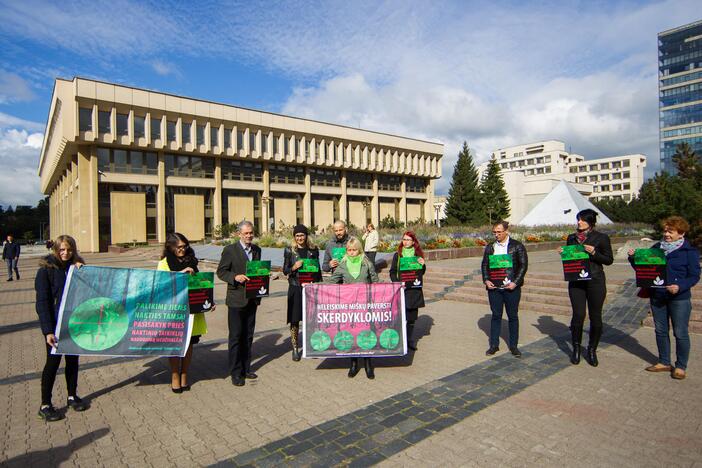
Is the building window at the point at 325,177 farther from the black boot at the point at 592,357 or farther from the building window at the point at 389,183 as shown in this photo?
the black boot at the point at 592,357

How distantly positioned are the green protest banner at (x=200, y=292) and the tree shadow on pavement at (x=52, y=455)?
1.61 metres

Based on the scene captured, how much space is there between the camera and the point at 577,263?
561 centimetres

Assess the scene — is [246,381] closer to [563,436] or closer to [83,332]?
[83,332]

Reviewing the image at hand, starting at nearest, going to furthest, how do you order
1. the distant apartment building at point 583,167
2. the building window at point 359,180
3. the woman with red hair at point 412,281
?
the woman with red hair at point 412,281, the building window at point 359,180, the distant apartment building at point 583,167

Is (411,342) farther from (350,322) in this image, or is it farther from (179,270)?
(179,270)

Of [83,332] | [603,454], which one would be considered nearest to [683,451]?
[603,454]

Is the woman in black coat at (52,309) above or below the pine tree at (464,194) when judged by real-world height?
below

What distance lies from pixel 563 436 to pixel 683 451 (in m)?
0.90

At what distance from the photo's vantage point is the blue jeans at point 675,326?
5.12 meters

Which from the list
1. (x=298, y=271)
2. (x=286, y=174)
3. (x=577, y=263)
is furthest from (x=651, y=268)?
(x=286, y=174)

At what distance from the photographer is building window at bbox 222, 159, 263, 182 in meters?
51.2

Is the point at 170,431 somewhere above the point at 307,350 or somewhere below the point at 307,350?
below

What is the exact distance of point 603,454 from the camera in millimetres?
3473

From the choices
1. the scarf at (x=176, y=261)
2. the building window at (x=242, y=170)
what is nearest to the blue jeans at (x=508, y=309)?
the scarf at (x=176, y=261)
